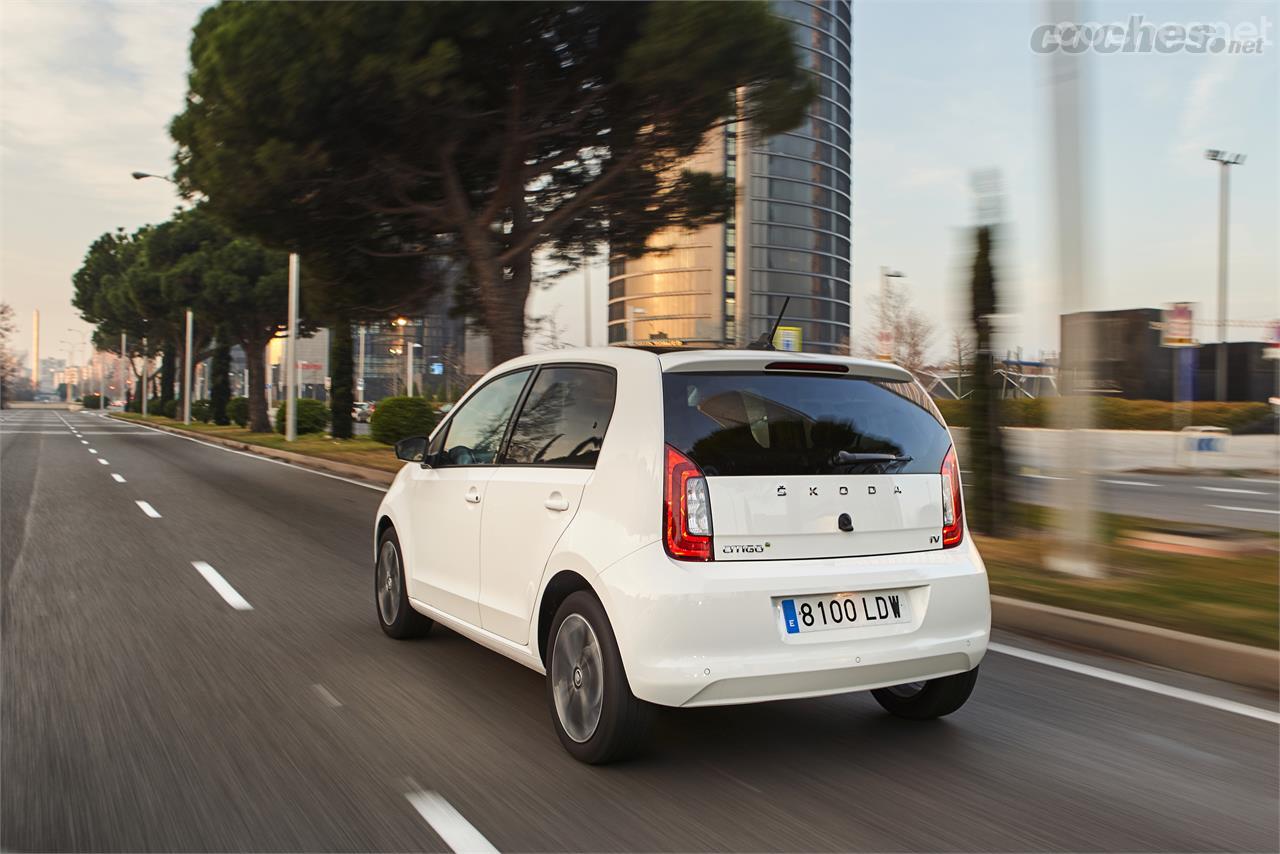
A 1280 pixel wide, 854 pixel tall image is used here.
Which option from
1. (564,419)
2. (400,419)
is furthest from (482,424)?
(400,419)

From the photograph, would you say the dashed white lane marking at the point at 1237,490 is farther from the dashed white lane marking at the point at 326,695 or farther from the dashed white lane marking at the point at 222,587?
the dashed white lane marking at the point at 326,695

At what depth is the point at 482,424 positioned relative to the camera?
523cm

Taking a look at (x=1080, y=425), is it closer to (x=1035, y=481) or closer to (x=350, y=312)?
(x=1035, y=481)

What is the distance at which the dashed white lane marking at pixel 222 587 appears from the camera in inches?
277

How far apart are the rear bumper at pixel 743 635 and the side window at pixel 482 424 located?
1.39 metres

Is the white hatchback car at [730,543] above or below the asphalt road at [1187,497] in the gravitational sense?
above

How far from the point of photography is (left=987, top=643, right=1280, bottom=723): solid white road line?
4.82 metres

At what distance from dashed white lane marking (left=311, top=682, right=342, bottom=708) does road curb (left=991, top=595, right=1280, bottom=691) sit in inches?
159

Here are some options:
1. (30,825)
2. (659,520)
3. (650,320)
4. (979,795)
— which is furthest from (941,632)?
(650,320)

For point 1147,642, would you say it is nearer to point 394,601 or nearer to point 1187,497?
point 394,601

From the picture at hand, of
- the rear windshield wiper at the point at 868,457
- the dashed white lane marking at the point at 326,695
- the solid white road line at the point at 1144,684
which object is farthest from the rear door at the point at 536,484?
the solid white road line at the point at 1144,684

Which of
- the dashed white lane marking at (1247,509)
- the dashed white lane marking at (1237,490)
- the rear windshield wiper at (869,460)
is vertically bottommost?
the dashed white lane marking at (1237,490)

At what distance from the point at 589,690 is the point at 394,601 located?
237 cm

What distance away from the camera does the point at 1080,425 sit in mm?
7344
